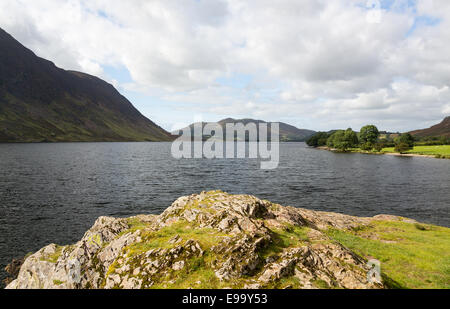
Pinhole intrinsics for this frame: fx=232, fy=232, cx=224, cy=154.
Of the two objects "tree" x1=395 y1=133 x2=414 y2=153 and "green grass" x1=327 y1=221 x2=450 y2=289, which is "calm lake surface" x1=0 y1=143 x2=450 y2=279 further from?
"tree" x1=395 y1=133 x2=414 y2=153

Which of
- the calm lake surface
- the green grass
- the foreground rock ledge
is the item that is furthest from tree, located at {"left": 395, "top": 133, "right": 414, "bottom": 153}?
the foreground rock ledge

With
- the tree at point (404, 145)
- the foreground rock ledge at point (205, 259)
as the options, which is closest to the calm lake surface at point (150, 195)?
the foreground rock ledge at point (205, 259)

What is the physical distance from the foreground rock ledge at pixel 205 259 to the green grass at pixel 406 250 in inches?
152

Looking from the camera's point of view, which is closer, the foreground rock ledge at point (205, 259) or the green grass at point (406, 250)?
the foreground rock ledge at point (205, 259)

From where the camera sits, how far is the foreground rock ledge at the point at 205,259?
13.9 metres

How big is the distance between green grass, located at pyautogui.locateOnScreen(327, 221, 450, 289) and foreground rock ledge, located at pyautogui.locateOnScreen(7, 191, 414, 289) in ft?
12.7

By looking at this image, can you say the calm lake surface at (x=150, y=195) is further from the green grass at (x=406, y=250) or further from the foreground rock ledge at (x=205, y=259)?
the foreground rock ledge at (x=205, y=259)

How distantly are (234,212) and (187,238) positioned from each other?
5.27 meters

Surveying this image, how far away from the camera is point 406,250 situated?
21.6m

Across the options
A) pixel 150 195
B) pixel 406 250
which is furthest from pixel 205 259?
pixel 150 195

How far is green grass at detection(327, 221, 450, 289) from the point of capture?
649 inches

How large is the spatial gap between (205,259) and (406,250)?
63.7ft

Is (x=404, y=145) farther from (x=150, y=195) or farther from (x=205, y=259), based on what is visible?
(x=205, y=259)
